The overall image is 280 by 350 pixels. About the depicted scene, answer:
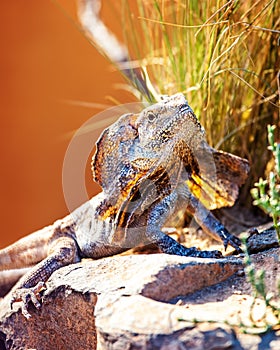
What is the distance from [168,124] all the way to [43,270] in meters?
0.66

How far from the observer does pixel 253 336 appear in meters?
1.21

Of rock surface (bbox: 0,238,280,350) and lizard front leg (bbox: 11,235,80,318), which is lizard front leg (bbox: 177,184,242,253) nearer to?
rock surface (bbox: 0,238,280,350)

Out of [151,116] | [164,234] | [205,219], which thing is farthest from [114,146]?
[205,219]

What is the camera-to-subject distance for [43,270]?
1898 mm

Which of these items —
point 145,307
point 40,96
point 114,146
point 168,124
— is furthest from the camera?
point 40,96

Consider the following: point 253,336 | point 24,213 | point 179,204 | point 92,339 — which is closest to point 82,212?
point 179,204

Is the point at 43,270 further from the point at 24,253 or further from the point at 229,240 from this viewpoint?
the point at 229,240

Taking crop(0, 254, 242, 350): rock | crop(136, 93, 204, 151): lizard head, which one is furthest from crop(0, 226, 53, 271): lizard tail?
crop(136, 93, 204, 151): lizard head

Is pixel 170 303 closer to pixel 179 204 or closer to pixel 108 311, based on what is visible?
pixel 108 311

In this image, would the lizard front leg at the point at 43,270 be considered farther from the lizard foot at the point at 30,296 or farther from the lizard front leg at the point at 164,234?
the lizard front leg at the point at 164,234

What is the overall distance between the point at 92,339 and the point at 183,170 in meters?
0.62

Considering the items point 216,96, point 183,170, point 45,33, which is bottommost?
point 183,170

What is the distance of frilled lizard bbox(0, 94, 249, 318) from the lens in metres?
1.71

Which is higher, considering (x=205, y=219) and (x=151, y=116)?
(x=151, y=116)
